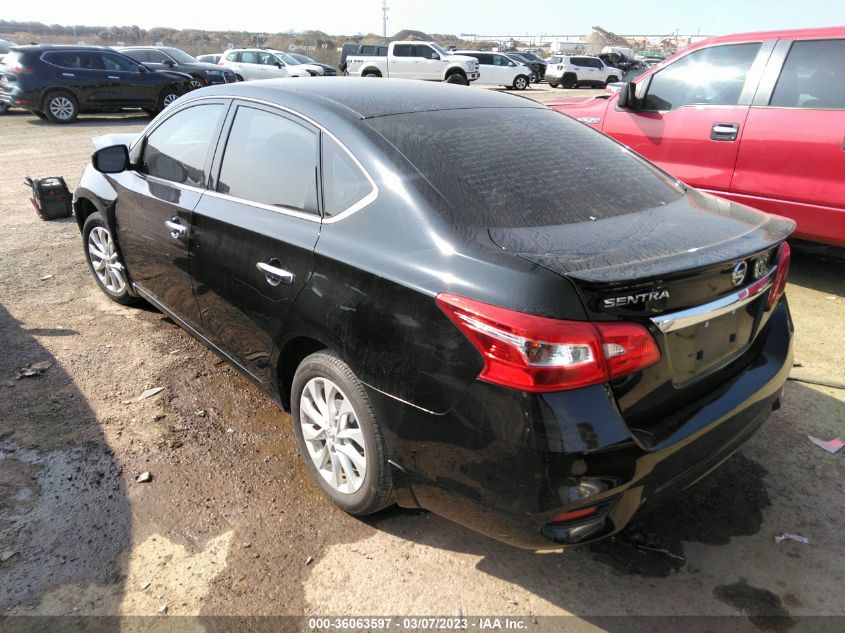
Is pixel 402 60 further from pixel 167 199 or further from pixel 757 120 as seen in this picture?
pixel 167 199

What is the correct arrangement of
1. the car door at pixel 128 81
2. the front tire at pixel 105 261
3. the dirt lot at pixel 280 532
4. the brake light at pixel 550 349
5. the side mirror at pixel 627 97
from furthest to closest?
1. the car door at pixel 128 81
2. the side mirror at pixel 627 97
3. the front tire at pixel 105 261
4. the dirt lot at pixel 280 532
5. the brake light at pixel 550 349

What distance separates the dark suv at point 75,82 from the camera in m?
14.0

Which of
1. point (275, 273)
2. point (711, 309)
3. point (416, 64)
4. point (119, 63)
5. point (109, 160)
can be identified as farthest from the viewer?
point (416, 64)

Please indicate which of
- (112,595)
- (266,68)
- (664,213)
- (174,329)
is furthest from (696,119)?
(266,68)

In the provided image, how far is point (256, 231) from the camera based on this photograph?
8.94 feet

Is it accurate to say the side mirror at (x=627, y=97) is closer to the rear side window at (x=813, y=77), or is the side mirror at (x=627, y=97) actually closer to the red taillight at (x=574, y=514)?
the rear side window at (x=813, y=77)

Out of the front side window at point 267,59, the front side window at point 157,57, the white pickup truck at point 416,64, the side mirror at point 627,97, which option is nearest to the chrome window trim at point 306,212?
the side mirror at point 627,97

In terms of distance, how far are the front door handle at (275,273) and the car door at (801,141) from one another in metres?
4.00

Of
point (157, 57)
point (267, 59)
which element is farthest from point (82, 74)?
point (267, 59)

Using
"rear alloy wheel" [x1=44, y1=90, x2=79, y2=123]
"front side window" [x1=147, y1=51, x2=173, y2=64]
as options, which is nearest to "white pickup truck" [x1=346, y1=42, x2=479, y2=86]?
"front side window" [x1=147, y1=51, x2=173, y2=64]

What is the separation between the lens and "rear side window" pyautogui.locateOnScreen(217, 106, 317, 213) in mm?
2626

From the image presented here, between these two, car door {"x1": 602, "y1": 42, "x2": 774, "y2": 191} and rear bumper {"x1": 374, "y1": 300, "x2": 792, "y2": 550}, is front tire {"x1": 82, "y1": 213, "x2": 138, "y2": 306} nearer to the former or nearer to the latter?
rear bumper {"x1": 374, "y1": 300, "x2": 792, "y2": 550}

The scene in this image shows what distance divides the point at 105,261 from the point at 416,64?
24925 millimetres

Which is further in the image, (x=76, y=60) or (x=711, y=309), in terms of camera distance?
(x=76, y=60)
